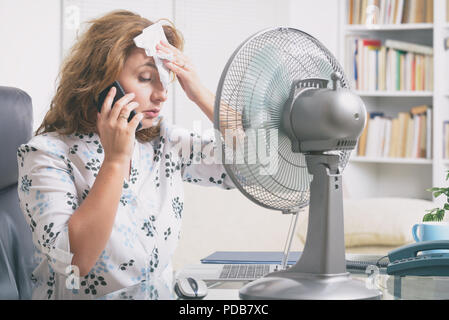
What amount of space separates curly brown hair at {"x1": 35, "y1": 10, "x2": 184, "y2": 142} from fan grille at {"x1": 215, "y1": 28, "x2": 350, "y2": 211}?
44 centimetres

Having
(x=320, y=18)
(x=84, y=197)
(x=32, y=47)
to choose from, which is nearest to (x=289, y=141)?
(x=84, y=197)

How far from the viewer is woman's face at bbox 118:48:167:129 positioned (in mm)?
1108

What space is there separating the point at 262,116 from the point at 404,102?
2847mm

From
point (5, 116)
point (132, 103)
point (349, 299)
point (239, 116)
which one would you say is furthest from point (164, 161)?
point (349, 299)

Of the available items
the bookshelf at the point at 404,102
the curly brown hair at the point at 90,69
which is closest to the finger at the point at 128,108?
the curly brown hair at the point at 90,69

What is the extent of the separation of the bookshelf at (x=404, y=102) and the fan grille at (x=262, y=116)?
223 cm

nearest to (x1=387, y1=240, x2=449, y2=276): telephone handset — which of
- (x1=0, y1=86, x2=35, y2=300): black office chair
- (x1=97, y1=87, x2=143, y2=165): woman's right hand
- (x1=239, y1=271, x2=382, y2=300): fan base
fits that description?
(x1=239, y1=271, x2=382, y2=300): fan base

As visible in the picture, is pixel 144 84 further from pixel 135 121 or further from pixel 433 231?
pixel 433 231

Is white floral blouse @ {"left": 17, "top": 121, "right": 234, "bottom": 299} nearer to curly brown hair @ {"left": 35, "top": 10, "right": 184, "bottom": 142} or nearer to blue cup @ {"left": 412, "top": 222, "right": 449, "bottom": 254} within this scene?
curly brown hair @ {"left": 35, "top": 10, "right": 184, "bottom": 142}

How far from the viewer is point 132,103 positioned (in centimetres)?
104

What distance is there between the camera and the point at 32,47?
9.12ft

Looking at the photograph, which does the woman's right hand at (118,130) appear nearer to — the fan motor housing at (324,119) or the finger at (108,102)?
the finger at (108,102)

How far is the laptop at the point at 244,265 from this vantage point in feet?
2.94

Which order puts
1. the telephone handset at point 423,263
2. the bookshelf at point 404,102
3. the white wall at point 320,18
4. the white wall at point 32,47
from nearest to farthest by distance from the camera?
the telephone handset at point 423,263 < the white wall at point 32,47 < the bookshelf at point 404,102 < the white wall at point 320,18
